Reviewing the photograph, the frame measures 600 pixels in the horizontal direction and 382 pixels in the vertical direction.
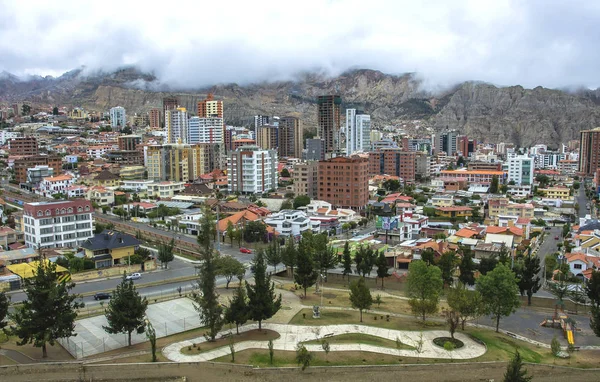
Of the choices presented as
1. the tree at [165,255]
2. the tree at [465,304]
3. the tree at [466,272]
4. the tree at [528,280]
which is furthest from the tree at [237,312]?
the tree at [528,280]

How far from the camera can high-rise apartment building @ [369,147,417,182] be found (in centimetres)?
8706

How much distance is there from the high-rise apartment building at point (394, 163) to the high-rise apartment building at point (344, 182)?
92.9ft

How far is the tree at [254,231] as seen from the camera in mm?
41688

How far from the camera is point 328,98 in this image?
400 feet

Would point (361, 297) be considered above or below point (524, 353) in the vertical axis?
above

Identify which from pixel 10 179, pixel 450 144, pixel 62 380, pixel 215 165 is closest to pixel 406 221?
pixel 62 380

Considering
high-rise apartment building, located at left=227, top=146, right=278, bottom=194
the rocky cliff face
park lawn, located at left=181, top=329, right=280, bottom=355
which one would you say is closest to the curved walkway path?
park lawn, located at left=181, top=329, right=280, bottom=355

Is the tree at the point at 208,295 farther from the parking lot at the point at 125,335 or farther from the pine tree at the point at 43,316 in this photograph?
the pine tree at the point at 43,316

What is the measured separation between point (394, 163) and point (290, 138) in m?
32.6

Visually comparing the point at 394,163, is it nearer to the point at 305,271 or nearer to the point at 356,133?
the point at 356,133

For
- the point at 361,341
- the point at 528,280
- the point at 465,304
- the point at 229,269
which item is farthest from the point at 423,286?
the point at 229,269

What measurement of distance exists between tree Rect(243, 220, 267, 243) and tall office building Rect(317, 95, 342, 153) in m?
80.2

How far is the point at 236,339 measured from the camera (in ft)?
67.1

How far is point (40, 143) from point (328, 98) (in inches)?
2452
